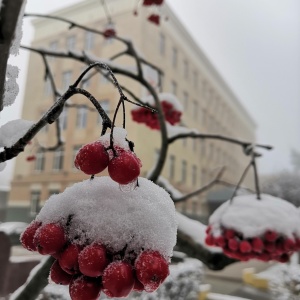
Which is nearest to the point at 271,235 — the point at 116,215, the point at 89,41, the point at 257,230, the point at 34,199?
the point at 257,230

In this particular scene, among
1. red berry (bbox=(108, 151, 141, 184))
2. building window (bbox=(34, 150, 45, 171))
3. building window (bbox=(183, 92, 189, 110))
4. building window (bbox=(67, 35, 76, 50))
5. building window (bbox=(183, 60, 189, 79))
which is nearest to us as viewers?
red berry (bbox=(108, 151, 141, 184))

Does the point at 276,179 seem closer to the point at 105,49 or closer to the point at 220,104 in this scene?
the point at 105,49

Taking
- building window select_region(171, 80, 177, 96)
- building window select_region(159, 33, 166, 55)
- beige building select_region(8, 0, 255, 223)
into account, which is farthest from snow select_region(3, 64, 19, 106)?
building window select_region(171, 80, 177, 96)

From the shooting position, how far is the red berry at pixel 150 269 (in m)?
0.34

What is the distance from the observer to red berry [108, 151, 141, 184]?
1.09 ft

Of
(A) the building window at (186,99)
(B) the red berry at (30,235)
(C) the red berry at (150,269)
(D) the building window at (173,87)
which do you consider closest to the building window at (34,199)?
(D) the building window at (173,87)

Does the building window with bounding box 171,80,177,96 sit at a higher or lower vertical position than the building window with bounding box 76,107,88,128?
higher

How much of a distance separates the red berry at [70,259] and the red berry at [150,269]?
0.07 m

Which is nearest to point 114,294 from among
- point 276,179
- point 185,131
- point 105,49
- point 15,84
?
point 15,84

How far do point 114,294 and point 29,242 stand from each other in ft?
0.43

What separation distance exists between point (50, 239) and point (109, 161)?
108 mm

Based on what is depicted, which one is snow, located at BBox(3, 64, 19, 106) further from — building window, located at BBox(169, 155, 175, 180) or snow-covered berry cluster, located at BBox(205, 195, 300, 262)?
building window, located at BBox(169, 155, 175, 180)

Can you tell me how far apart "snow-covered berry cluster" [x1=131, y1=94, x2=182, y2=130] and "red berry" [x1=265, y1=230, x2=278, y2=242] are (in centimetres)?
60

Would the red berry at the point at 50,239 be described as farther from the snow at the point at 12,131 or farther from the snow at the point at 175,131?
the snow at the point at 175,131
